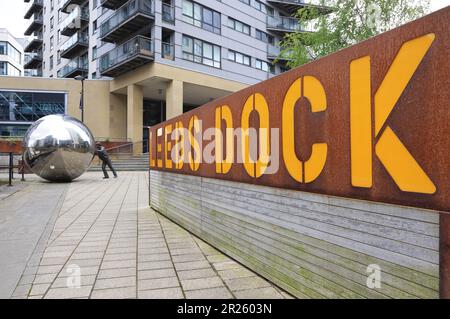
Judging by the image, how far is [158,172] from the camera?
26.6 ft

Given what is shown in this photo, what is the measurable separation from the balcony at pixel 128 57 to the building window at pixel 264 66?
13.7m

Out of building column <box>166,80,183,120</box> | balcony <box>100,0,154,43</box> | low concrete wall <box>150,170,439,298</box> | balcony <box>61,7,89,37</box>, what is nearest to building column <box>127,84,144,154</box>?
building column <box>166,80,183,120</box>

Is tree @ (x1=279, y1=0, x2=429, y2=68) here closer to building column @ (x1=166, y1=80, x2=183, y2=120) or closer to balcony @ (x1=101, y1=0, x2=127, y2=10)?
building column @ (x1=166, y1=80, x2=183, y2=120)

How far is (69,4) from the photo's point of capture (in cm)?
4409

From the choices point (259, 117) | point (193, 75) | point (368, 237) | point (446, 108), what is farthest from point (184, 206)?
point (193, 75)

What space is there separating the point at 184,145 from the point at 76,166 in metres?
10.3

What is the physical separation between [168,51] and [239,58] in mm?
8932

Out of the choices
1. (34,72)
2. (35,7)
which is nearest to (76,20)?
(35,7)

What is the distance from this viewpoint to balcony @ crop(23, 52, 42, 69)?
6150 centimetres

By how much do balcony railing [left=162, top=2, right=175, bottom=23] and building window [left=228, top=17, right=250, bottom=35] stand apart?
713cm

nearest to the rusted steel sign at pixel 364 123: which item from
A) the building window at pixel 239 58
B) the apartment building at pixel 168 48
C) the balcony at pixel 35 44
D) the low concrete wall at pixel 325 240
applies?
the low concrete wall at pixel 325 240

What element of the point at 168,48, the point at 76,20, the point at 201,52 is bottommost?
the point at 168,48

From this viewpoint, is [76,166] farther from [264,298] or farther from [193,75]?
[193,75]

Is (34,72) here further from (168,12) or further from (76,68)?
(168,12)
